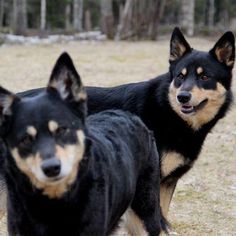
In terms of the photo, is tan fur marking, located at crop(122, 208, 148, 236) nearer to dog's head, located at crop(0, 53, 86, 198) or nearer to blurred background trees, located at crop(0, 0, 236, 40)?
dog's head, located at crop(0, 53, 86, 198)

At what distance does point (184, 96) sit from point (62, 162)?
295 cm

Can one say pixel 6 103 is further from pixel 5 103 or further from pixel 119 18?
pixel 119 18

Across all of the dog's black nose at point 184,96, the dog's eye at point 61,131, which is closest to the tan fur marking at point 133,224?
the dog's eye at point 61,131

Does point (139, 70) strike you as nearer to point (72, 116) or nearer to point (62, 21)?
point (72, 116)

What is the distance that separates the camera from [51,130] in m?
3.66

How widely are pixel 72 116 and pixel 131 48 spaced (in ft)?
71.2

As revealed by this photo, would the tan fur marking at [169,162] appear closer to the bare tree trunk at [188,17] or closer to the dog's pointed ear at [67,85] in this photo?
the dog's pointed ear at [67,85]

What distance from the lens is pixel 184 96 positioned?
6.25 metres

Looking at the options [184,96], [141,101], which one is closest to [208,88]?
[184,96]

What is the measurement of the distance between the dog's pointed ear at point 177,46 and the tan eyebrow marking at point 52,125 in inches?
123

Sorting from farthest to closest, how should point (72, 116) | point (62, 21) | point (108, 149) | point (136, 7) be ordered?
point (62, 21) < point (136, 7) < point (108, 149) < point (72, 116)

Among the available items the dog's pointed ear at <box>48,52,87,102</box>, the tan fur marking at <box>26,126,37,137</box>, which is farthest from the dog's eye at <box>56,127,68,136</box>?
the dog's pointed ear at <box>48,52,87,102</box>

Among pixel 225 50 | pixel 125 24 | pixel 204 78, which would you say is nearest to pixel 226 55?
pixel 225 50

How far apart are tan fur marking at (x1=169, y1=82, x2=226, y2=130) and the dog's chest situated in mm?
475
